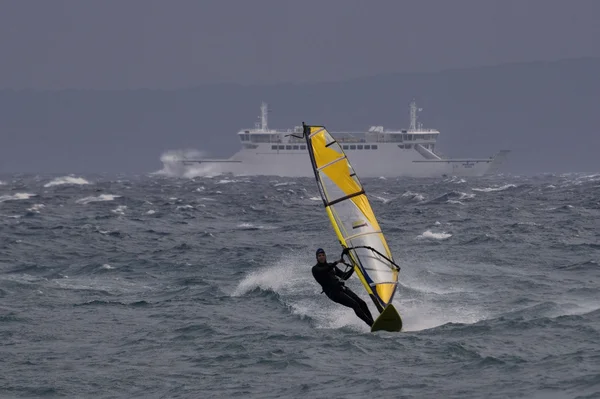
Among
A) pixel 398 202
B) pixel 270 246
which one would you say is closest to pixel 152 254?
pixel 270 246

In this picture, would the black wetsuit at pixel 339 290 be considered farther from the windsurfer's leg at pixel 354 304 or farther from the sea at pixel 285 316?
the sea at pixel 285 316

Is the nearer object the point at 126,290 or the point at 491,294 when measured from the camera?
the point at 491,294

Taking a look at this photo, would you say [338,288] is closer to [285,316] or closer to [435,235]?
[285,316]

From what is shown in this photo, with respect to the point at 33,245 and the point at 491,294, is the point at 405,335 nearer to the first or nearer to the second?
the point at 491,294

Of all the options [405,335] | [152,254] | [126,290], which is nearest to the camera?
[405,335]

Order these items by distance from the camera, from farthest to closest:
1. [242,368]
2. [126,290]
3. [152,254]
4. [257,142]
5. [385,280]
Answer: [257,142]
[152,254]
[126,290]
[385,280]
[242,368]

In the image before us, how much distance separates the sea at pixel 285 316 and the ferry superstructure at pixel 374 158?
82378 millimetres

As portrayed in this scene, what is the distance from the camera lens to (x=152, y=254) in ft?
100

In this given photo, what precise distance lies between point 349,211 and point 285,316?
2.57 meters

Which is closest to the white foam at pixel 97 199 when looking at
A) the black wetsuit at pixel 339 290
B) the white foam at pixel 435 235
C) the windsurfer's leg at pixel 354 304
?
the white foam at pixel 435 235

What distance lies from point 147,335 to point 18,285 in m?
7.93

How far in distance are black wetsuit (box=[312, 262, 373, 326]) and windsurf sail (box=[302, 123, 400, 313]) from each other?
856 mm

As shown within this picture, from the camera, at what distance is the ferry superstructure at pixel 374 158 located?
121m

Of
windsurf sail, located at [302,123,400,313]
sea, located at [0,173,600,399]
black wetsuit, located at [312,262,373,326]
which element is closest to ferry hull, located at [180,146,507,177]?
sea, located at [0,173,600,399]
